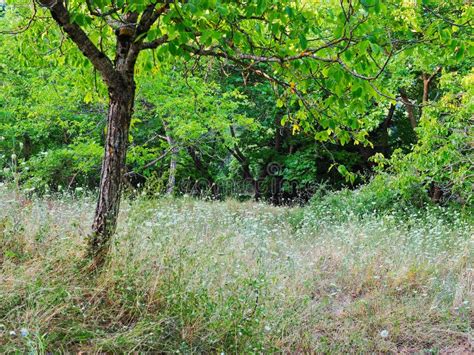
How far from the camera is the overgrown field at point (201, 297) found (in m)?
2.55

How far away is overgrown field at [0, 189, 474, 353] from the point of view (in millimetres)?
2555

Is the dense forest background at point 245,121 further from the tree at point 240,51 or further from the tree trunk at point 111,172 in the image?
the tree trunk at point 111,172

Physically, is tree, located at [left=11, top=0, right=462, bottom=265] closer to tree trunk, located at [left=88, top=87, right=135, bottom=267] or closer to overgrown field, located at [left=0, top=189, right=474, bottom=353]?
tree trunk, located at [left=88, top=87, right=135, bottom=267]

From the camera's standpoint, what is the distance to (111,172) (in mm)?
3045

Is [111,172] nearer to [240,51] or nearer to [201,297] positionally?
[201,297]

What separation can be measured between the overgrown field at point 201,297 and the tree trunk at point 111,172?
113 mm

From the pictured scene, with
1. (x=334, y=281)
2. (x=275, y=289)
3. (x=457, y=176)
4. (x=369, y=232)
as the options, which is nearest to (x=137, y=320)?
(x=275, y=289)

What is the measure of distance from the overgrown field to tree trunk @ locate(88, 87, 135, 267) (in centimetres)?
11

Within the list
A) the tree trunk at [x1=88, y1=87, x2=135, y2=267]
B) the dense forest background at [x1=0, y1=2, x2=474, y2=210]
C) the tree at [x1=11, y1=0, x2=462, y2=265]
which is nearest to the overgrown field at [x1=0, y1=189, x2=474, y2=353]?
the tree trunk at [x1=88, y1=87, x2=135, y2=267]

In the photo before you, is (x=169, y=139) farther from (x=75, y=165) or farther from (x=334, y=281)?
(x=334, y=281)

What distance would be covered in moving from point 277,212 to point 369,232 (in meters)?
3.60

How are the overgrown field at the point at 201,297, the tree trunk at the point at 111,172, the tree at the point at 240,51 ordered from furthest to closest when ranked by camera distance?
the tree trunk at the point at 111,172
the overgrown field at the point at 201,297
the tree at the point at 240,51

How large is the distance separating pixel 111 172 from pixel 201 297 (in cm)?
113

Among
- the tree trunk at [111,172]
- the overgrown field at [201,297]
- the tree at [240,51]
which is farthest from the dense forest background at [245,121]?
the overgrown field at [201,297]
